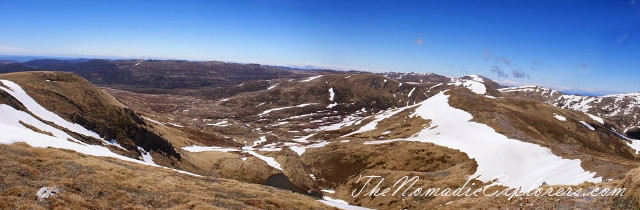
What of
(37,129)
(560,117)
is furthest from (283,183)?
(560,117)

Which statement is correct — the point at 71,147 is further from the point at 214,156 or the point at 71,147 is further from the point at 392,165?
the point at 392,165

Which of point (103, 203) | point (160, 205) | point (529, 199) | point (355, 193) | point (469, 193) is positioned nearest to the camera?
point (103, 203)

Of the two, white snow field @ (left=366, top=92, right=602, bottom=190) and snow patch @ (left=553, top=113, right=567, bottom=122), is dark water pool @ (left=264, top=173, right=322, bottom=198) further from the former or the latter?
snow patch @ (left=553, top=113, right=567, bottom=122)

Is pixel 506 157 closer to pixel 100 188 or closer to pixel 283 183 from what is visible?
pixel 283 183

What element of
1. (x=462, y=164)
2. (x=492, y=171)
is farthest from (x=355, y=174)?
(x=492, y=171)

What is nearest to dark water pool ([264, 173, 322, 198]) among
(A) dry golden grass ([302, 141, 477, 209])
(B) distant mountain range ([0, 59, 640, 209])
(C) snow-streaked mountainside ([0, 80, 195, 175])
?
(B) distant mountain range ([0, 59, 640, 209])

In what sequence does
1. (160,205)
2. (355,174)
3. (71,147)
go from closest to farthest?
(160,205)
(71,147)
(355,174)
